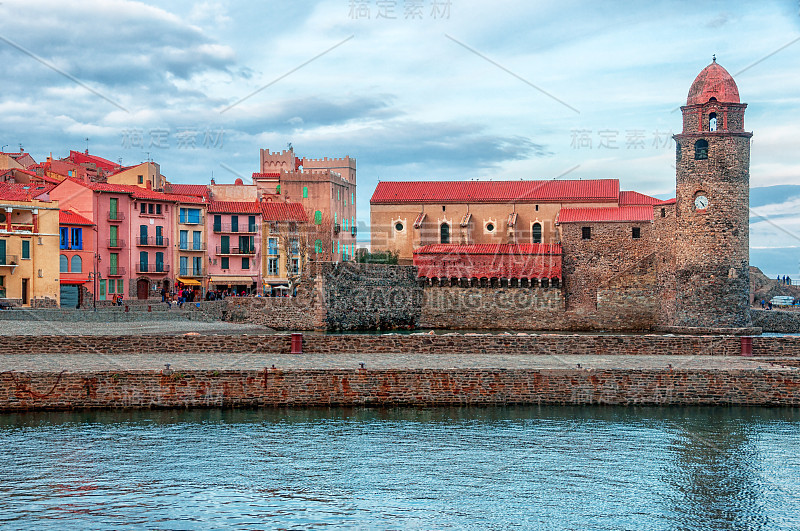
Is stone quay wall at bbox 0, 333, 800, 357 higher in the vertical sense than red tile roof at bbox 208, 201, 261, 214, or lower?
lower

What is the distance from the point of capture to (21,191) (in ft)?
151

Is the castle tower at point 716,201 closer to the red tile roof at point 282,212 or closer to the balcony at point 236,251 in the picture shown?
the red tile roof at point 282,212

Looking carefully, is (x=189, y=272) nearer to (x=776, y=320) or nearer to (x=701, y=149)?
(x=701, y=149)

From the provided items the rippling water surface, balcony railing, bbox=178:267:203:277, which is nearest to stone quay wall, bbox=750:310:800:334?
the rippling water surface

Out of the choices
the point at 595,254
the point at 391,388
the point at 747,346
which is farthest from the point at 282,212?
the point at 391,388

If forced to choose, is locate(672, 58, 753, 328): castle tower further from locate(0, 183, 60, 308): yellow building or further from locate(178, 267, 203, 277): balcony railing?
locate(0, 183, 60, 308): yellow building

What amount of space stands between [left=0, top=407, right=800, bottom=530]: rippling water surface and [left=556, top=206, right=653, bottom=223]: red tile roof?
32358 millimetres

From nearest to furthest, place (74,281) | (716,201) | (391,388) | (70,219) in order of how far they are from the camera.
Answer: (391,388) < (716,201) < (74,281) < (70,219)

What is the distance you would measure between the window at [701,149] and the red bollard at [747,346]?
2333 cm

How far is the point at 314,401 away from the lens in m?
19.3

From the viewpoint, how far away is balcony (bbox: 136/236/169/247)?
178 feet

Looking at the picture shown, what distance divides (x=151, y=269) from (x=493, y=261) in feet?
69.6

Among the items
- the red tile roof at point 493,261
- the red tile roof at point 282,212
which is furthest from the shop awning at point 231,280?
the red tile roof at point 493,261

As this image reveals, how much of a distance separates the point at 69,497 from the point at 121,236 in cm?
4212
